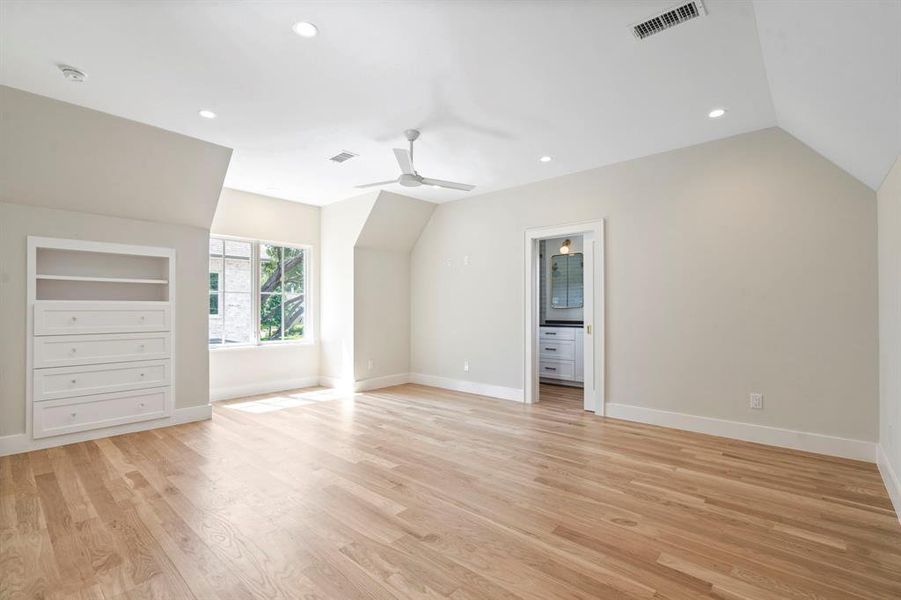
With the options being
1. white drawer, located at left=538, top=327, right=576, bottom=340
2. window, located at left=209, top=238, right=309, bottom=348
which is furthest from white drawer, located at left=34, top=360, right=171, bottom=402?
white drawer, located at left=538, top=327, right=576, bottom=340

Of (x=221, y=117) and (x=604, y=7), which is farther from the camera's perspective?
(x=221, y=117)

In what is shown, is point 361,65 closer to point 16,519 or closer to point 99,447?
point 16,519

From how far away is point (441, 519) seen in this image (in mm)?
2426

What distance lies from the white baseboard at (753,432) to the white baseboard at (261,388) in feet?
14.4

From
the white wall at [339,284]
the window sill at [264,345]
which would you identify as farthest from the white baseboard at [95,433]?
the white wall at [339,284]

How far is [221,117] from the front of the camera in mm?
3475

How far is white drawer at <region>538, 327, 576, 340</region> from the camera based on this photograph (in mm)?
6391

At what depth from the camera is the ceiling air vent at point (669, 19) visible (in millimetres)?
→ 2182

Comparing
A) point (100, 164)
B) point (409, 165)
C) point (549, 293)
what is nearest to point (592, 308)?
point (549, 293)

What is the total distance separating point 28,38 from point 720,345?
18.5 feet

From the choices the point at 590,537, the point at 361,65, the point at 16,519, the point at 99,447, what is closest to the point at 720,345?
the point at 590,537

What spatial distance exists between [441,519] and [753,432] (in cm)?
311

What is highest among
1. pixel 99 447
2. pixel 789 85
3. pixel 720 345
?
pixel 789 85

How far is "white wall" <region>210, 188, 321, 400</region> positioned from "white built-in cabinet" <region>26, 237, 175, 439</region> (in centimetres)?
113
